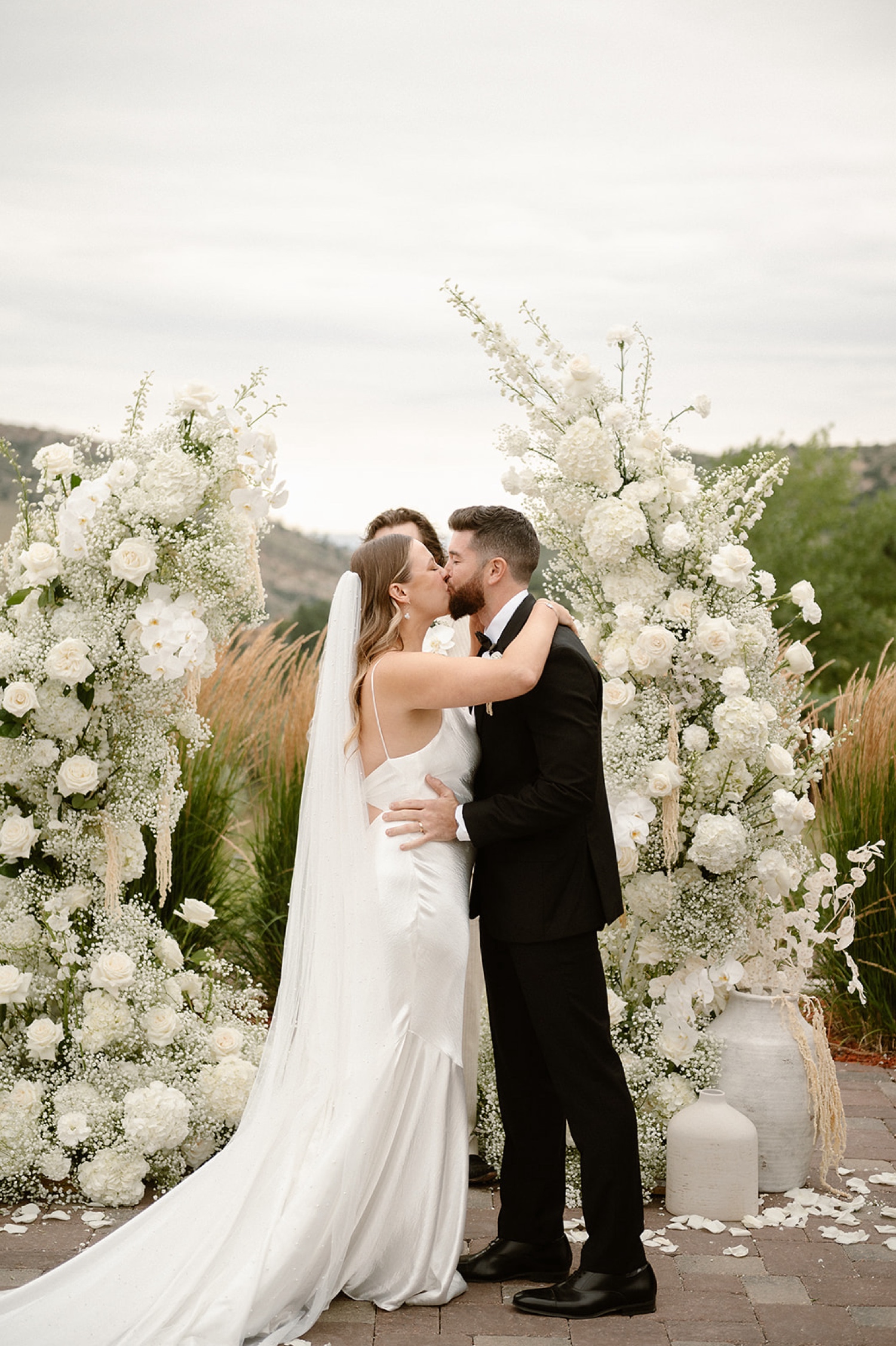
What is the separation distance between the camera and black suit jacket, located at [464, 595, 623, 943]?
356 centimetres

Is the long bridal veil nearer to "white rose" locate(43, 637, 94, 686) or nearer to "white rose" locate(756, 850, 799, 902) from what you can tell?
"white rose" locate(43, 637, 94, 686)

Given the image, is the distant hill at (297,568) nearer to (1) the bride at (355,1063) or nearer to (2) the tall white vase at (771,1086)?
(2) the tall white vase at (771,1086)

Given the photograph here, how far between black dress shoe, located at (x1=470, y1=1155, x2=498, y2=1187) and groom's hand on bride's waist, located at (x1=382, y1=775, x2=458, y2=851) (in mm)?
1657

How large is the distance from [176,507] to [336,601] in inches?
30.1

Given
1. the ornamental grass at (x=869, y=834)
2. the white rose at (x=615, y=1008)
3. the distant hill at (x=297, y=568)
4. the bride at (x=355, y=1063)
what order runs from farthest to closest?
the distant hill at (x=297, y=568), the ornamental grass at (x=869, y=834), the white rose at (x=615, y=1008), the bride at (x=355, y=1063)

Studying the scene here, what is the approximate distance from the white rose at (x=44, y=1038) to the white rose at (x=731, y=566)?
114 inches

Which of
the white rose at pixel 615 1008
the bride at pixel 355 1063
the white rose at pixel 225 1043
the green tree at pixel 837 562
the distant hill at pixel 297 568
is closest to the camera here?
the bride at pixel 355 1063

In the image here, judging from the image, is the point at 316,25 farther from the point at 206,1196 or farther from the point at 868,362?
the point at 868,362

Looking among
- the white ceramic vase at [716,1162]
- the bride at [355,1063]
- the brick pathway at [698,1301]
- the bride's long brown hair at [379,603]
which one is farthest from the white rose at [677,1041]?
the bride's long brown hair at [379,603]

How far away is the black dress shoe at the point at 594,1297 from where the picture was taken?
353cm

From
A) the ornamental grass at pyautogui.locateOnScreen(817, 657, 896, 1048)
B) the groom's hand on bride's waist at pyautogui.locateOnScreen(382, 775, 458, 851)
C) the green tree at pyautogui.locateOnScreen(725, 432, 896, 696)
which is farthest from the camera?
the green tree at pyautogui.locateOnScreen(725, 432, 896, 696)

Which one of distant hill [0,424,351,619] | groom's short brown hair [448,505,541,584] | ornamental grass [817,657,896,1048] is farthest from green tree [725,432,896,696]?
groom's short brown hair [448,505,541,584]

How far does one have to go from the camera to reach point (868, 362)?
64.2 feet

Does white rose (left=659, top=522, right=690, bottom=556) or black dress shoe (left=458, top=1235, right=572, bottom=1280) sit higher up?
white rose (left=659, top=522, right=690, bottom=556)
